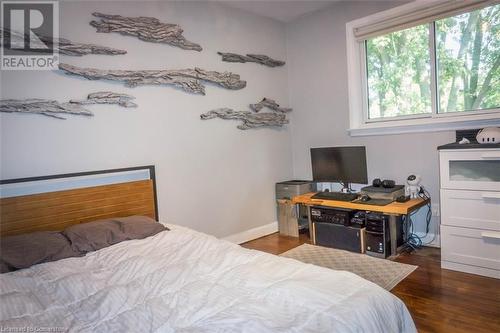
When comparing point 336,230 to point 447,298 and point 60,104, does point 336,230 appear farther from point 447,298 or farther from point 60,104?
point 60,104

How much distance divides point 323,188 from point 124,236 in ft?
8.38

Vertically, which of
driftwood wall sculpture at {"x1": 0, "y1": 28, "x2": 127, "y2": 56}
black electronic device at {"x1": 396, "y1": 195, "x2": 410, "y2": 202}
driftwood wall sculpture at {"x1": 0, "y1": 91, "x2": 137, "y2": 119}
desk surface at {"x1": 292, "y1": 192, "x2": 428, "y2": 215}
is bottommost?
desk surface at {"x1": 292, "y1": 192, "x2": 428, "y2": 215}

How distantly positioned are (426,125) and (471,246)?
3.93 ft

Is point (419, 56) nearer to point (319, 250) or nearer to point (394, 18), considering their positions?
point (394, 18)

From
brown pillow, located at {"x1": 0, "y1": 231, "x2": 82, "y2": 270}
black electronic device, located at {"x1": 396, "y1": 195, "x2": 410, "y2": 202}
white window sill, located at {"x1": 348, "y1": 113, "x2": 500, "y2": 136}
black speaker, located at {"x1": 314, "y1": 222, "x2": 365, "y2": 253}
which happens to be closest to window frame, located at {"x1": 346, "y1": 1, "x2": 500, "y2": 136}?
white window sill, located at {"x1": 348, "y1": 113, "x2": 500, "y2": 136}

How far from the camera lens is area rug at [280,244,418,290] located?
2.77 m

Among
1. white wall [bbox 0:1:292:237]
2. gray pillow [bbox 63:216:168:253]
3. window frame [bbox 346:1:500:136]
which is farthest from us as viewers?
window frame [bbox 346:1:500:136]

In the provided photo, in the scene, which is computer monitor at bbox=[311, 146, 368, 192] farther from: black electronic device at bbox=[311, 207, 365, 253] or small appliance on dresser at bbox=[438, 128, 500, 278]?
small appliance on dresser at bbox=[438, 128, 500, 278]

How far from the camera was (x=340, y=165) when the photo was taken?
12.4 feet

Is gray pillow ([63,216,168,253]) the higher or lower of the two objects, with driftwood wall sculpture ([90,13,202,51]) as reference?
lower

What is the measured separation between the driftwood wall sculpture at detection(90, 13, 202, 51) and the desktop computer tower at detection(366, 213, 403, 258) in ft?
8.03

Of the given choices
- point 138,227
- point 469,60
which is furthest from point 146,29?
point 469,60

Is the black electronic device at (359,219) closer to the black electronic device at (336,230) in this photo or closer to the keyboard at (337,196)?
the black electronic device at (336,230)

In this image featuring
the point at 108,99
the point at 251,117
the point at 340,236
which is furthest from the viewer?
the point at 251,117
